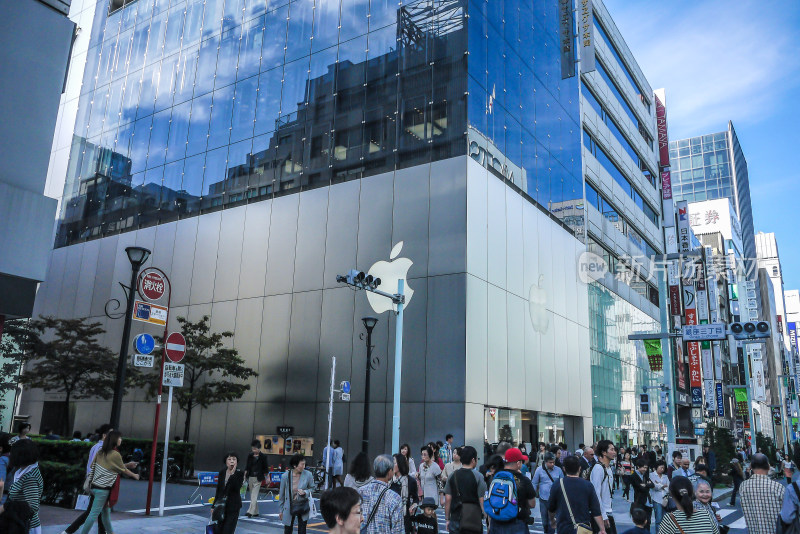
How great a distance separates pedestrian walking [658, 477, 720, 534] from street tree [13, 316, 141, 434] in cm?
3018

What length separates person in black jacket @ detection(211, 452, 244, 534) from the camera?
9.47 metres

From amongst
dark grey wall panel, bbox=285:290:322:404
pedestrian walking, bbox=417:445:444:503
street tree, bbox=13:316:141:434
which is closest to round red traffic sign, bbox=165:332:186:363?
pedestrian walking, bbox=417:445:444:503

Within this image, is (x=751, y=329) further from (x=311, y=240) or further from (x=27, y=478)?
(x=27, y=478)

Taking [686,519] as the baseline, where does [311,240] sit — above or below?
above

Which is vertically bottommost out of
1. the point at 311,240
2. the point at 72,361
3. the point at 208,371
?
the point at 208,371

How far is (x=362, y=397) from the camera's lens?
25.3m

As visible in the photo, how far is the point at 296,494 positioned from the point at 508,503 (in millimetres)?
4006

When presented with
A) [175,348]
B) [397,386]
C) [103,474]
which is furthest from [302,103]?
[103,474]

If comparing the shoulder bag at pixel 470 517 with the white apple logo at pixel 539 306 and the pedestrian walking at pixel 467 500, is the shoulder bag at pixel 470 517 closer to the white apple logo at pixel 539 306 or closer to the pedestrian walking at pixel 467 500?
the pedestrian walking at pixel 467 500

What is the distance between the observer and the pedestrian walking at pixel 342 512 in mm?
4188

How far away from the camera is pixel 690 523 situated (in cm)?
644

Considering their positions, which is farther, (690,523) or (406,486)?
(406,486)

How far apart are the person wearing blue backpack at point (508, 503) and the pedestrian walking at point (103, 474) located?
586 cm

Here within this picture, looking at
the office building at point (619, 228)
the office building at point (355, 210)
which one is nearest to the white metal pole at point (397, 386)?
the office building at point (355, 210)
